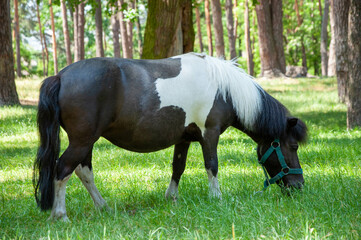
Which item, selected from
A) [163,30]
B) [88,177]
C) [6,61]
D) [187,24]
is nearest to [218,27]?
[6,61]

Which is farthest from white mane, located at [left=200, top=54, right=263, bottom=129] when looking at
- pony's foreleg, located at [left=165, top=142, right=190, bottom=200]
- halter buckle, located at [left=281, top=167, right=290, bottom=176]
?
pony's foreleg, located at [left=165, top=142, right=190, bottom=200]

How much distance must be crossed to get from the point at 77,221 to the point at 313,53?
1455 inches

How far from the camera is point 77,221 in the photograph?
13.8ft

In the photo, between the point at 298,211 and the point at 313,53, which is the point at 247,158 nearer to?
the point at 298,211

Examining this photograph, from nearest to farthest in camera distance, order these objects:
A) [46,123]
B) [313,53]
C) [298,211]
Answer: [298,211]
[46,123]
[313,53]

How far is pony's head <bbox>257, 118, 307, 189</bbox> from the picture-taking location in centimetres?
494

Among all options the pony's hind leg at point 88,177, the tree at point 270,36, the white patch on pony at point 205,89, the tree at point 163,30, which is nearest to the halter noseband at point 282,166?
the white patch on pony at point 205,89

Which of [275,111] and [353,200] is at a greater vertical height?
[275,111]

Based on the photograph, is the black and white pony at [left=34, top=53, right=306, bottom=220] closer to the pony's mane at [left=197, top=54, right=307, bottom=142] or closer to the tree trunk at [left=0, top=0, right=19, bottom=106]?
the pony's mane at [left=197, top=54, right=307, bottom=142]

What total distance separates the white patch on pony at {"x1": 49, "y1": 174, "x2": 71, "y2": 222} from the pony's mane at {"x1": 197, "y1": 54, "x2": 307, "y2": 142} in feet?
6.44

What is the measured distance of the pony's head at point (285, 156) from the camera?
16.2 ft

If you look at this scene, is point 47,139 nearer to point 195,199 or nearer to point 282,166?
point 195,199

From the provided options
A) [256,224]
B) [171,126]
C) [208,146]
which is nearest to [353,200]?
[256,224]

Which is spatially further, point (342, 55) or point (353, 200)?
point (342, 55)
